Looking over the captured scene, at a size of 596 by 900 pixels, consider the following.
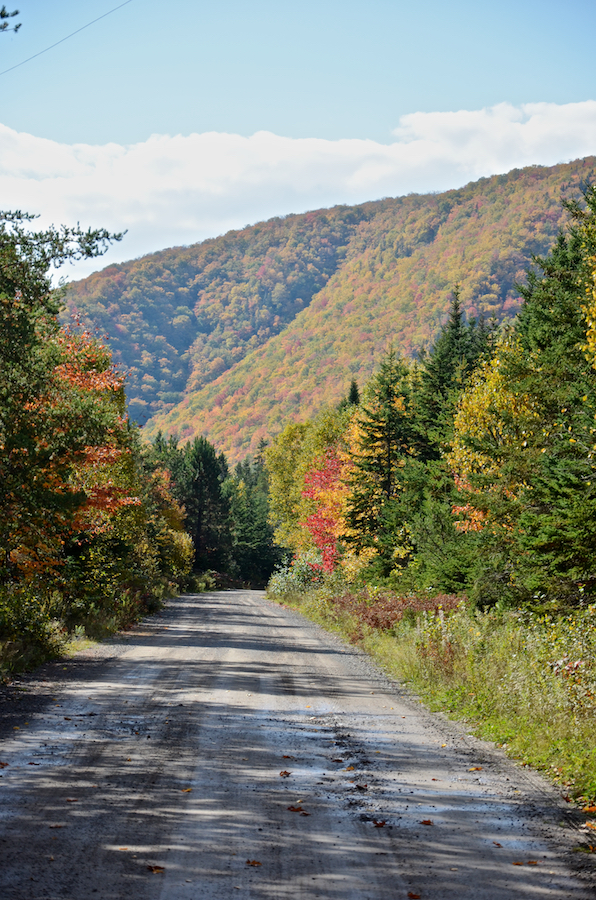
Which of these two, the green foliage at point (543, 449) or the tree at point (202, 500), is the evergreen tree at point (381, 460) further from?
the tree at point (202, 500)

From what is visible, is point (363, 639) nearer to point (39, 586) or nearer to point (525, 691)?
point (39, 586)

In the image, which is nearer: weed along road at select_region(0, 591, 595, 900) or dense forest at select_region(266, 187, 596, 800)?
weed along road at select_region(0, 591, 595, 900)

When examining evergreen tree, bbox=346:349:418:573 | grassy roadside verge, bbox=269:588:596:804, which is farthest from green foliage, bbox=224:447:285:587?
Result: grassy roadside verge, bbox=269:588:596:804

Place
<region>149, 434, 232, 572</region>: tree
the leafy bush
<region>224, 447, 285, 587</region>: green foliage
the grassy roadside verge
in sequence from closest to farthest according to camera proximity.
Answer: the grassy roadside verge < the leafy bush < <region>149, 434, 232, 572</region>: tree < <region>224, 447, 285, 587</region>: green foliage

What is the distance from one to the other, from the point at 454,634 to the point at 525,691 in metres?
4.31

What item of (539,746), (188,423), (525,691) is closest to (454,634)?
(525,691)

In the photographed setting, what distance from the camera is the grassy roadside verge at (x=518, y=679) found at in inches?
335

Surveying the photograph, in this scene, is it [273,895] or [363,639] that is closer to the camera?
[273,895]

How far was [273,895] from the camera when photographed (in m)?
4.77

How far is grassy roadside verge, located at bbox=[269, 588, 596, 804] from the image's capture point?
850 cm

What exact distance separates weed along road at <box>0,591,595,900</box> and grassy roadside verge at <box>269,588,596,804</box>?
423mm

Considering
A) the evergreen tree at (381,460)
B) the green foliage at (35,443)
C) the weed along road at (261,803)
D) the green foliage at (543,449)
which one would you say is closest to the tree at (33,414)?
the green foliage at (35,443)

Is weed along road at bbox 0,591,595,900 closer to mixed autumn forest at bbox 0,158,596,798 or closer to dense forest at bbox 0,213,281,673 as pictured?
mixed autumn forest at bbox 0,158,596,798

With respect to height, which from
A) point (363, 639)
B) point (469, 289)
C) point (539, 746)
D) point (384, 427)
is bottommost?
point (363, 639)
